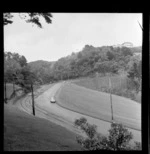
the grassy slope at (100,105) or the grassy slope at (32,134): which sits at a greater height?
the grassy slope at (100,105)

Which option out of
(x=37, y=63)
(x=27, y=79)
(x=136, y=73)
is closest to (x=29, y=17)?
(x=37, y=63)

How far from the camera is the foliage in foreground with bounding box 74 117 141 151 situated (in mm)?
1646

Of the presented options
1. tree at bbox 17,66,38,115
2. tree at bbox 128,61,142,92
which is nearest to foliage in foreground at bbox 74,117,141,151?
tree at bbox 128,61,142,92

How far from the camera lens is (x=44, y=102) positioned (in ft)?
6.12

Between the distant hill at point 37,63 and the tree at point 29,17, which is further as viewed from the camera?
the distant hill at point 37,63

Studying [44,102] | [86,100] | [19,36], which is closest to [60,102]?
[44,102]

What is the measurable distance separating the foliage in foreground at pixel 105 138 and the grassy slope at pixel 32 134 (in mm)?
119

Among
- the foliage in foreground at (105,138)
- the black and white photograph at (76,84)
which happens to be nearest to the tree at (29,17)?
the black and white photograph at (76,84)

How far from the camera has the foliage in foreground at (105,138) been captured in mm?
1646

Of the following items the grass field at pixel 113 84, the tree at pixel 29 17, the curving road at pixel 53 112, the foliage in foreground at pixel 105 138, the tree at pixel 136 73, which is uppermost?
the tree at pixel 29 17

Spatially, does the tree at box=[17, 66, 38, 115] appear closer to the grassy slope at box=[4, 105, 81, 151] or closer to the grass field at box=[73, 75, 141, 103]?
the grassy slope at box=[4, 105, 81, 151]

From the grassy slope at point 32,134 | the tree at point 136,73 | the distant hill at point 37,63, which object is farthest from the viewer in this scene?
the distant hill at point 37,63

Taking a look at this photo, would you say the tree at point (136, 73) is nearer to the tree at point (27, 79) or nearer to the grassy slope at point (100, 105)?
the grassy slope at point (100, 105)
